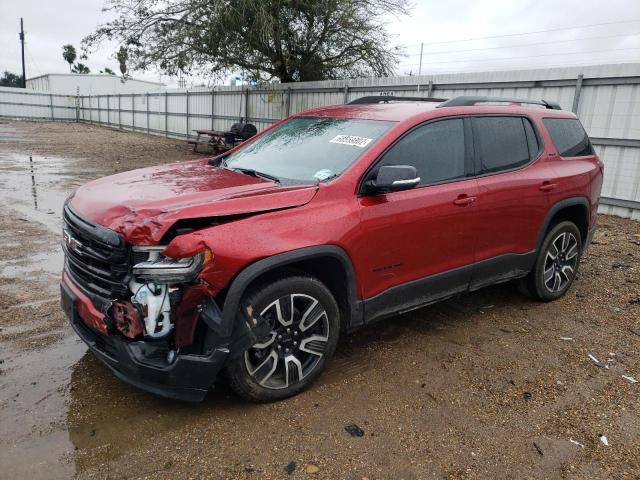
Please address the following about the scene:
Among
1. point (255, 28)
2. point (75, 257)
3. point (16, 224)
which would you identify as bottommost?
point (16, 224)

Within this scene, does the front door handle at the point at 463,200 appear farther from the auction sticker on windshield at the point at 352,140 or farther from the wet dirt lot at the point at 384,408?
the wet dirt lot at the point at 384,408

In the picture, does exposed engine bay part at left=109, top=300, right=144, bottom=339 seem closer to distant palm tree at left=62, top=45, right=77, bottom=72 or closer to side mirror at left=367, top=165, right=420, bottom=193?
side mirror at left=367, top=165, right=420, bottom=193

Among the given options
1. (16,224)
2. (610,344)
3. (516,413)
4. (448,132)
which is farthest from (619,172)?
(16,224)

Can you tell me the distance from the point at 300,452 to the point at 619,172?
8447 mm

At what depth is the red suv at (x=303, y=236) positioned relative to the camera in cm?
270

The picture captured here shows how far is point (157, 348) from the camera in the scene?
8.91ft

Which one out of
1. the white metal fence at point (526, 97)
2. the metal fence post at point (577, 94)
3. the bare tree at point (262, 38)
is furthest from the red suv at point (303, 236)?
the bare tree at point (262, 38)

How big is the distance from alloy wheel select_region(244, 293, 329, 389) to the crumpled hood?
0.61 meters

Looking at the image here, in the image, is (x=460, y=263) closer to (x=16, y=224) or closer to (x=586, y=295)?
(x=586, y=295)

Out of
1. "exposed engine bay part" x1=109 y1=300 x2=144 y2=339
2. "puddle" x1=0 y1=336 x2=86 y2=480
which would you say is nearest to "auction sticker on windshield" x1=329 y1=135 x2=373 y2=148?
"exposed engine bay part" x1=109 y1=300 x2=144 y2=339

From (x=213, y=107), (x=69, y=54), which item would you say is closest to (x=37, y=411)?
(x=213, y=107)

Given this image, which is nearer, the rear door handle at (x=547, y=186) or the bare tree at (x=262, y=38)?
the rear door handle at (x=547, y=186)

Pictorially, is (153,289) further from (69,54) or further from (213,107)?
(69,54)

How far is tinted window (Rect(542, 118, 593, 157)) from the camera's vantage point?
15.7ft
